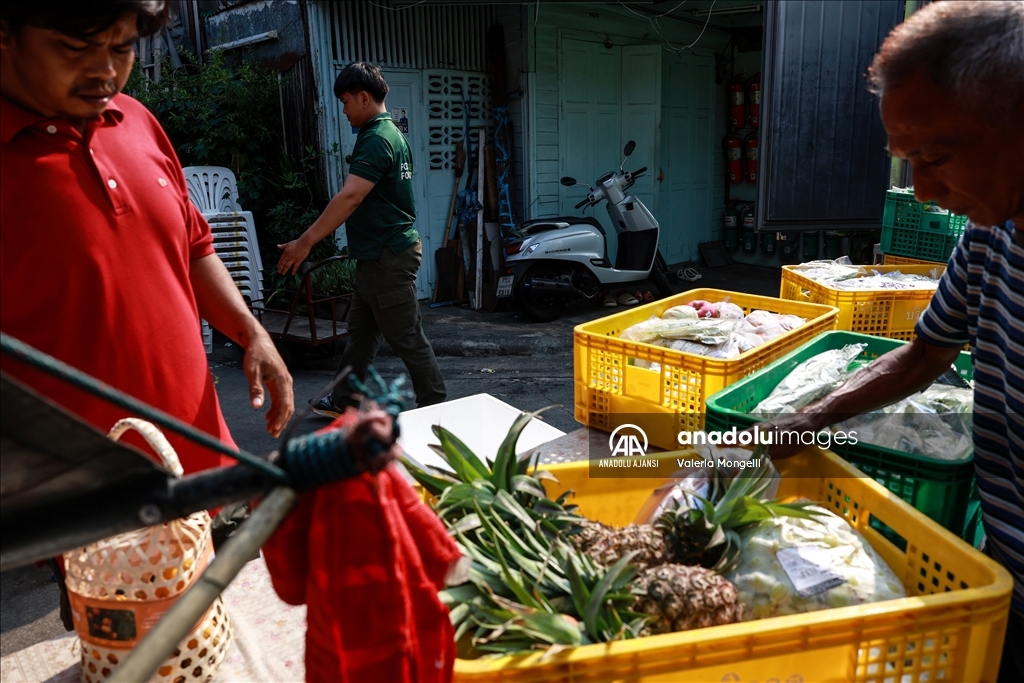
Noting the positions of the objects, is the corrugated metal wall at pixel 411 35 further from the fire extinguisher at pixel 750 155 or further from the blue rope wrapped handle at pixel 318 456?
the blue rope wrapped handle at pixel 318 456

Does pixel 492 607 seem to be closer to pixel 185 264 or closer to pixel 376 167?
pixel 185 264

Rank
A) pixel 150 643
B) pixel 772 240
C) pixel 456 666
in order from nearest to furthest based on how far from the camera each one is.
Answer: pixel 150 643 < pixel 456 666 < pixel 772 240

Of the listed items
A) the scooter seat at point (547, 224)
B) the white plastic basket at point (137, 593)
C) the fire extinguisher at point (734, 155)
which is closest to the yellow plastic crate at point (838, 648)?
the white plastic basket at point (137, 593)

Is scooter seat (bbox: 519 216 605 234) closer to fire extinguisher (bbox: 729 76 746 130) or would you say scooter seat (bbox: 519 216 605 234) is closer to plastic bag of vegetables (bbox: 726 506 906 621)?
fire extinguisher (bbox: 729 76 746 130)

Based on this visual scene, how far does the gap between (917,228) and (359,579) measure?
412 cm

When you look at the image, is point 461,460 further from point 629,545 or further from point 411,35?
point 411,35

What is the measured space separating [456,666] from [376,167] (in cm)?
396

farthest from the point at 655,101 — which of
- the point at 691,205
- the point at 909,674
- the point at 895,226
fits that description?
the point at 909,674

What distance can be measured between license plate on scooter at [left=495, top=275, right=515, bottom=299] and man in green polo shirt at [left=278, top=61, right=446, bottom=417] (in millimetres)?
3369

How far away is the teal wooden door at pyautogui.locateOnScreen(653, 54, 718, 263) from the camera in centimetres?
1119

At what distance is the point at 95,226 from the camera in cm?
165

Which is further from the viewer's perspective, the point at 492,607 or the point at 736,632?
the point at 492,607

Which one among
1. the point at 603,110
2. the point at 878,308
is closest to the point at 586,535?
the point at 878,308

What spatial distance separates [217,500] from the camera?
73cm
